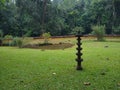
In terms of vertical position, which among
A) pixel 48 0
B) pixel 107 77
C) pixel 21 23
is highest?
pixel 48 0

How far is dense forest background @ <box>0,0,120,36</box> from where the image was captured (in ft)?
98.9

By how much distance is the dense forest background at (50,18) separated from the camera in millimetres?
30141

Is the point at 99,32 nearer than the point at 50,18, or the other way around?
the point at 99,32

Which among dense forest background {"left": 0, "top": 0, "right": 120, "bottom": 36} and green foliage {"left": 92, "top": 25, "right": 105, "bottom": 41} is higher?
dense forest background {"left": 0, "top": 0, "right": 120, "bottom": 36}

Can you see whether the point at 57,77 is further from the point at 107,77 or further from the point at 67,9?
the point at 67,9

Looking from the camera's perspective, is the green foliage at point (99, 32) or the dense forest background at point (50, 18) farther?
the dense forest background at point (50, 18)

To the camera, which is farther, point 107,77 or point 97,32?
point 97,32

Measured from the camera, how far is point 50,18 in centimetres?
3198

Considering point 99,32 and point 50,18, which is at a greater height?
point 50,18

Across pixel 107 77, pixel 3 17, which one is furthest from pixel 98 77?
pixel 3 17

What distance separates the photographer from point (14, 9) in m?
31.7

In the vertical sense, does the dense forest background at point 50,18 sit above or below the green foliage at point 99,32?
above

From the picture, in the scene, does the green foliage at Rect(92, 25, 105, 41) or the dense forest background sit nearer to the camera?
the green foliage at Rect(92, 25, 105, 41)

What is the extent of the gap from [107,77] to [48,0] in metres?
27.4
